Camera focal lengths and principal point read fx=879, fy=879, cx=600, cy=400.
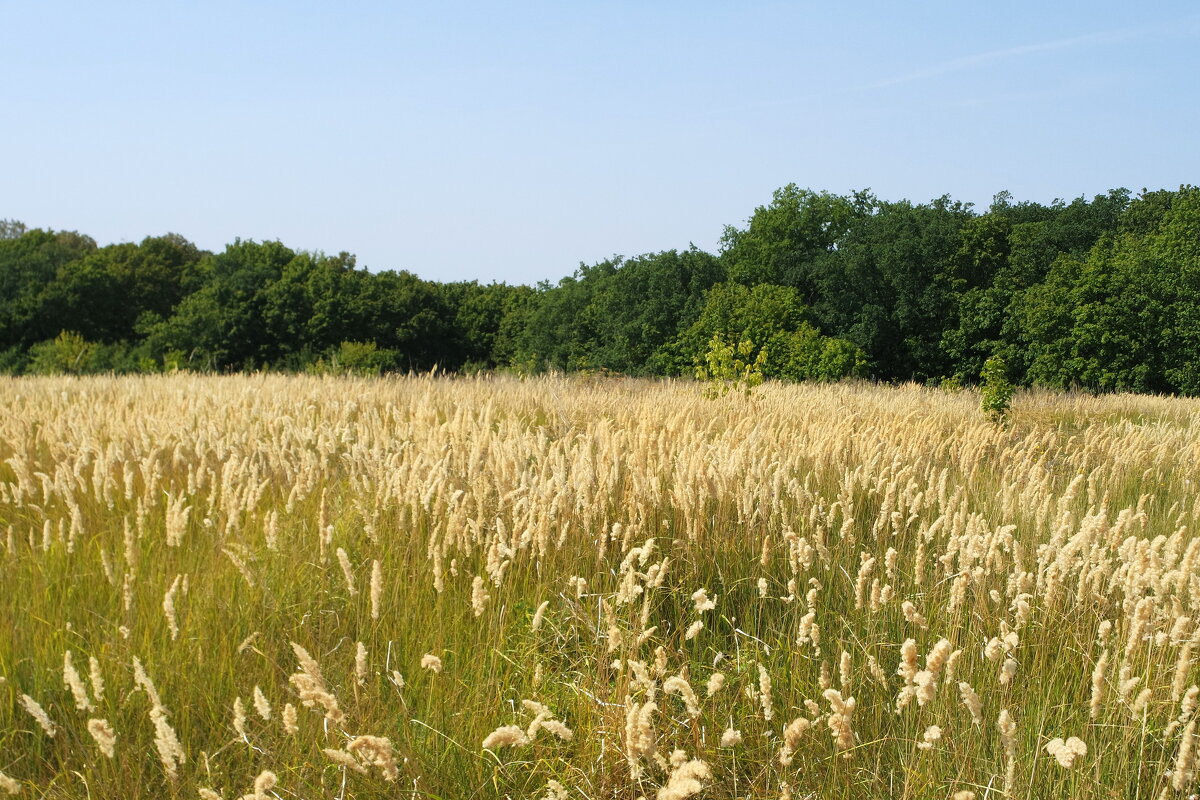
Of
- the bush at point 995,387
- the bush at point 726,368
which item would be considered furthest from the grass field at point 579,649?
the bush at point 726,368

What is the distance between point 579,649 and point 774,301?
35442 mm

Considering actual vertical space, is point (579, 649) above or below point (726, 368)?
below

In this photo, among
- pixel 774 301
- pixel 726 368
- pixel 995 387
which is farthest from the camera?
pixel 774 301

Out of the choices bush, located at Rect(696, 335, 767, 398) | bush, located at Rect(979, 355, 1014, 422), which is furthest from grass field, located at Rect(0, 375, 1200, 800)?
bush, located at Rect(696, 335, 767, 398)

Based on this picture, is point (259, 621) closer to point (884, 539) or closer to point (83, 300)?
point (884, 539)

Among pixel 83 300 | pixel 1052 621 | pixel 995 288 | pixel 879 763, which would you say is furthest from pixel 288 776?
pixel 83 300

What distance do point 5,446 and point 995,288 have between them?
131ft

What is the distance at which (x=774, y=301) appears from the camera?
37000mm

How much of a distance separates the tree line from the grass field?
2399cm

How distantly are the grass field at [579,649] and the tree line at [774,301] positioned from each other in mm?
23990

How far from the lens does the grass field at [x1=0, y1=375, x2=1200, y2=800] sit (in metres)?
1.95

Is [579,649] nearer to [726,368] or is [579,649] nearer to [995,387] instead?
[726,368]

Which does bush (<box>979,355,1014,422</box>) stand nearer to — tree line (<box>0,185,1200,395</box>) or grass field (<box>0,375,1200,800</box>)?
grass field (<box>0,375,1200,800</box>)

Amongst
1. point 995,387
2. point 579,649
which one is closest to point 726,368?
point 995,387
